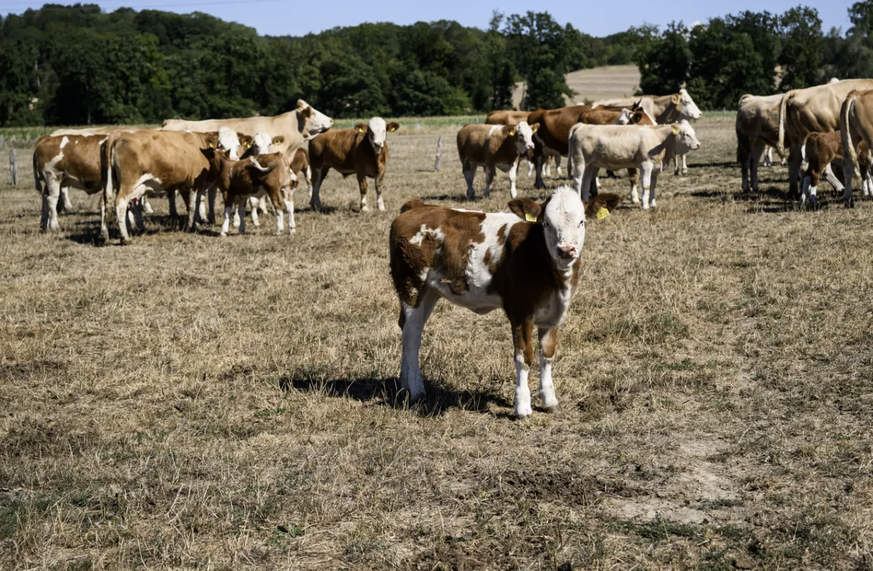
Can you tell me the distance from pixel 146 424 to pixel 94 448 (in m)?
0.62

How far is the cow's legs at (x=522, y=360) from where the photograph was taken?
6.71 meters

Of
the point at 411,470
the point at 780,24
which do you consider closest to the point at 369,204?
the point at 411,470

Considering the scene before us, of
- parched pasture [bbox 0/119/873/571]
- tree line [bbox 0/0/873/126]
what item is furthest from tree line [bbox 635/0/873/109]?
parched pasture [bbox 0/119/873/571]

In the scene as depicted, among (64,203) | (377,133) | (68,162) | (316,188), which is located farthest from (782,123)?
(64,203)

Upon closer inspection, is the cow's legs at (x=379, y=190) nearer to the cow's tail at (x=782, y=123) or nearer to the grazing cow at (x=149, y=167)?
the grazing cow at (x=149, y=167)

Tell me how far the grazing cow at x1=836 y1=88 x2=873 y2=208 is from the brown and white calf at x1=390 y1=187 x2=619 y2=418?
998 centimetres

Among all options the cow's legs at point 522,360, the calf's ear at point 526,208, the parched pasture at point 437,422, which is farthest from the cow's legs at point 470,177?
the cow's legs at point 522,360

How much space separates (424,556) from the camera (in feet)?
15.8

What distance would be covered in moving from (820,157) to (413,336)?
36.1 ft

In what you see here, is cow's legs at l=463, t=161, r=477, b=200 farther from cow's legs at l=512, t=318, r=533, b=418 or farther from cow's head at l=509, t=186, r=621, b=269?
cow's head at l=509, t=186, r=621, b=269

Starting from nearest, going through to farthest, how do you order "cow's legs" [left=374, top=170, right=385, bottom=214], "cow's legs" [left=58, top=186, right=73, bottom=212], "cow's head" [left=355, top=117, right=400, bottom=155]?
"cow's head" [left=355, top=117, right=400, bottom=155], "cow's legs" [left=374, top=170, right=385, bottom=214], "cow's legs" [left=58, top=186, right=73, bottom=212]

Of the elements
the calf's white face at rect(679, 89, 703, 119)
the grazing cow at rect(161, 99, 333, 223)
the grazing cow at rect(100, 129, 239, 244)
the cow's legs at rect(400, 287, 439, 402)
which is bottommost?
the cow's legs at rect(400, 287, 439, 402)

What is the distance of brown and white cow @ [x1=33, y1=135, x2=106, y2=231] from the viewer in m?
16.7

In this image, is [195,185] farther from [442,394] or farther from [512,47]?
[512,47]
